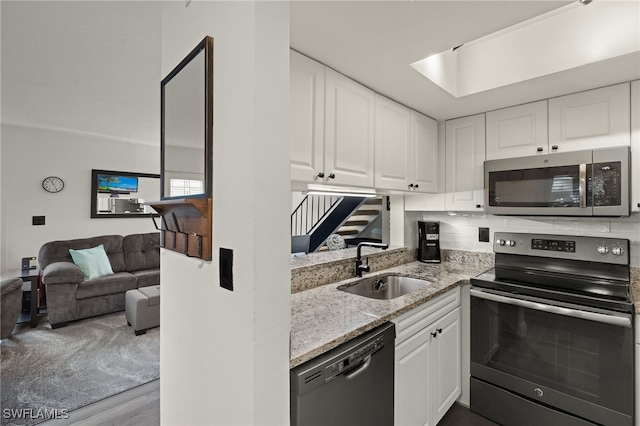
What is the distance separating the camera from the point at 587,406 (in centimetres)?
170

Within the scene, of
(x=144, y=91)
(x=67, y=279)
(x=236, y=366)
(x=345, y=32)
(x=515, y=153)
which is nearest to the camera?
(x=236, y=366)

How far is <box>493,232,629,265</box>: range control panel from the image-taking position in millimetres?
1986

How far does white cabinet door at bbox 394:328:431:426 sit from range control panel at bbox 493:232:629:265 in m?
1.13

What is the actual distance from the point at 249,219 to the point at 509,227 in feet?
7.89

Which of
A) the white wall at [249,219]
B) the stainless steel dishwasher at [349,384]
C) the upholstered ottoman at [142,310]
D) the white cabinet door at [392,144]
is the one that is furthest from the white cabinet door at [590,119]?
the upholstered ottoman at [142,310]

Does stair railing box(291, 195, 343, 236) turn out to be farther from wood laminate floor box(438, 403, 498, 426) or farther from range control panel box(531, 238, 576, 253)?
wood laminate floor box(438, 403, 498, 426)

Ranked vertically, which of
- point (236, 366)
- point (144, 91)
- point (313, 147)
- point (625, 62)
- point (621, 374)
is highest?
point (144, 91)

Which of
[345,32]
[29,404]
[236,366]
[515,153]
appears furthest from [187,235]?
[515,153]

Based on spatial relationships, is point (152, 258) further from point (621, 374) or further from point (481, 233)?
point (621, 374)

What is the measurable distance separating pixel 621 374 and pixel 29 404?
3.71m

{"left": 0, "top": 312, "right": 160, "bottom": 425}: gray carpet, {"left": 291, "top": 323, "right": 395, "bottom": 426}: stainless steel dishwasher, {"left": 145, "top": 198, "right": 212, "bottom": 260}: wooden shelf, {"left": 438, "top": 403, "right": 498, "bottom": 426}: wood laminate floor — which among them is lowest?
{"left": 438, "top": 403, "right": 498, "bottom": 426}: wood laminate floor

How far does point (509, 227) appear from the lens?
252 centimetres

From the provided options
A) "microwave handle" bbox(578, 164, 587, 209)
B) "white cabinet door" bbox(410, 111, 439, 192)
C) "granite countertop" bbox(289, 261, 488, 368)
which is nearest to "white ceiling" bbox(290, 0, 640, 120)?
"white cabinet door" bbox(410, 111, 439, 192)

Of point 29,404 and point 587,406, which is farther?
point 29,404
